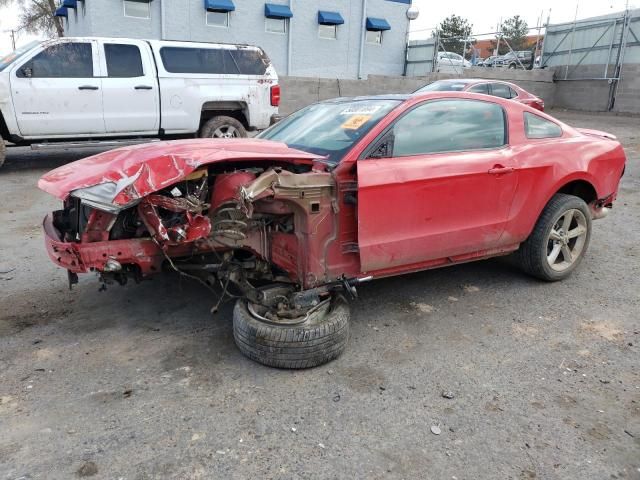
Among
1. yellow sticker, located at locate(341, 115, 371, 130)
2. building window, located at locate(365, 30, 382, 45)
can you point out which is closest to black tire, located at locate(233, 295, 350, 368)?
yellow sticker, located at locate(341, 115, 371, 130)

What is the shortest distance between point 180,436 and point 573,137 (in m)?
4.09

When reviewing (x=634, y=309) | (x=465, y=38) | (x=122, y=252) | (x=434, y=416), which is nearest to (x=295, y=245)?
(x=122, y=252)

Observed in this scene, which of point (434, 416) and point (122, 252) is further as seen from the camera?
point (122, 252)

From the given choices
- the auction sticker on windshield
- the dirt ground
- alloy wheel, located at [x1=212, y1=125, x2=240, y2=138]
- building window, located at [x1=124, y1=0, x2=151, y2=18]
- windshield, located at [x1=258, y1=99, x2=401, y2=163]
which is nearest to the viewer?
the dirt ground

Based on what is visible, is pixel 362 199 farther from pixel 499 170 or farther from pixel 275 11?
pixel 275 11

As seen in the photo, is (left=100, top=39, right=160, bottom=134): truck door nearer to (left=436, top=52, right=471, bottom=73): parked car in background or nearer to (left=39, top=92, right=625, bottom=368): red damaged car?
(left=39, top=92, right=625, bottom=368): red damaged car

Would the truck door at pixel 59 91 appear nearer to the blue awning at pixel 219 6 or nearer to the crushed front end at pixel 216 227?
the crushed front end at pixel 216 227

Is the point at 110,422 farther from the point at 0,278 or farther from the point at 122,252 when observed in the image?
the point at 0,278

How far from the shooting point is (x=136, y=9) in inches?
760

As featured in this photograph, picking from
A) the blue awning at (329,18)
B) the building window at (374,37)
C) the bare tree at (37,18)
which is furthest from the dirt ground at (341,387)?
the bare tree at (37,18)

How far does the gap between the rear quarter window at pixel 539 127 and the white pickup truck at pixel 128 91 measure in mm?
6726

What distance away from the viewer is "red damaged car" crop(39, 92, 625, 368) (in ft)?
10.2

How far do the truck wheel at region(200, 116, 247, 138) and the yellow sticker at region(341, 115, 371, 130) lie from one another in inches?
253

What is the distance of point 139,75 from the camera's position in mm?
9312
